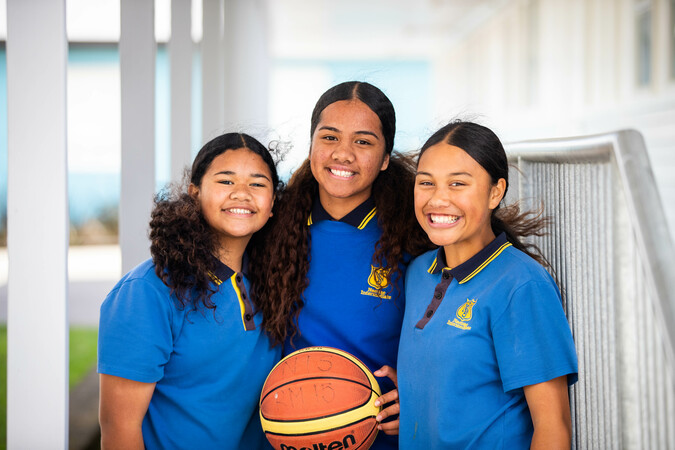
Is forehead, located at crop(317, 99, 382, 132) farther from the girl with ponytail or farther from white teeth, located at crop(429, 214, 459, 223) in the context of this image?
white teeth, located at crop(429, 214, 459, 223)

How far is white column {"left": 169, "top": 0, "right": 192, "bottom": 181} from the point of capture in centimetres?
414

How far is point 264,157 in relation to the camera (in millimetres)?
2242

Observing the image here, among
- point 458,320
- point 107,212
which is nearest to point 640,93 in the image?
point 458,320

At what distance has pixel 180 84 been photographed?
14.1 ft

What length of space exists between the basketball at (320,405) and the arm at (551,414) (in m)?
0.55

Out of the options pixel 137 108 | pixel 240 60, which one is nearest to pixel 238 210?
pixel 137 108

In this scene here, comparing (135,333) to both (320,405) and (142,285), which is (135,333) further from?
(320,405)

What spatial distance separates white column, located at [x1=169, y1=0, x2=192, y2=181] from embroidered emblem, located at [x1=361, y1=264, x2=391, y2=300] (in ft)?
7.63

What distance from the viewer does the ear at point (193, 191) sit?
7.28 ft

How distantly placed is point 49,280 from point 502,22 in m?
13.4

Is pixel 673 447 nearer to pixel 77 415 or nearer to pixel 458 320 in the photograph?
pixel 458 320

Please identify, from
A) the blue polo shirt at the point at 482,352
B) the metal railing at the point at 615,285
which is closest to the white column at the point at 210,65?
the blue polo shirt at the point at 482,352

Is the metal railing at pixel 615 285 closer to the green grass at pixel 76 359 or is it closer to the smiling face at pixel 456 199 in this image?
the smiling face at pixel 456 199

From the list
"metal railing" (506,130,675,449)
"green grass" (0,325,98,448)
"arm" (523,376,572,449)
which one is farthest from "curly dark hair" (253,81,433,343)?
"green grass" (0,325,98,448)
